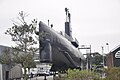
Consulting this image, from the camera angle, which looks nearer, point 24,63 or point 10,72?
point 24,63

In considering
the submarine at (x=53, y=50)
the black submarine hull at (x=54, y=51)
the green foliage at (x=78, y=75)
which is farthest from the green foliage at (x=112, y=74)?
the black submarine hull at (x=54, y=51)

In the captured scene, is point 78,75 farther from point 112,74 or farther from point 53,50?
point 53,50

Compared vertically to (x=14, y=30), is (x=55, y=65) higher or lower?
lower

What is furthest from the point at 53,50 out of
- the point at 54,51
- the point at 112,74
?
the point at 112,74

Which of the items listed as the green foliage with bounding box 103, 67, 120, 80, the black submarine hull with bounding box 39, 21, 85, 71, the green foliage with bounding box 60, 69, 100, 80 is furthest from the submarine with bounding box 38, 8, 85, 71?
the green foliage with bounding box 103, 67, 120, 80

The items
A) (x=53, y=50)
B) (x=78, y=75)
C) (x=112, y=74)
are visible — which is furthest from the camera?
(x=53, y=50)

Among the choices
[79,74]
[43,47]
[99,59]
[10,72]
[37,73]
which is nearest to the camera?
[79,74]

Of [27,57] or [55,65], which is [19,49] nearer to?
[27,57]

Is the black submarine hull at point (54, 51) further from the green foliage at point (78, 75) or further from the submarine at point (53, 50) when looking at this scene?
the green foliage at point (78, 75)

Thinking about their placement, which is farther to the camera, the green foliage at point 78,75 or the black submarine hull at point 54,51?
the black submarine hull at point 54,51

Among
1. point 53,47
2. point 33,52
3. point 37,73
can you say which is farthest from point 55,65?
point 37,73

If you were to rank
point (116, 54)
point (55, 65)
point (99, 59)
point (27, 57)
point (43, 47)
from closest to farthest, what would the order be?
point (27, 57) → point (43, 47) → point (55, 65) → point (116, 54) → point (99, 59)

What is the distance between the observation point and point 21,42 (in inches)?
994

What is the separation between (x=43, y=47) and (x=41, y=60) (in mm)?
1190
